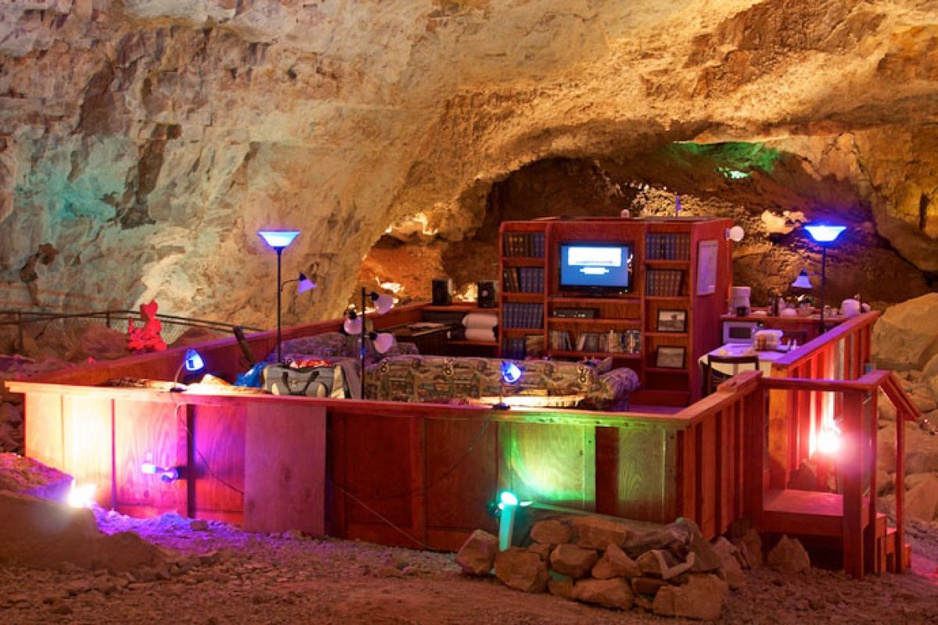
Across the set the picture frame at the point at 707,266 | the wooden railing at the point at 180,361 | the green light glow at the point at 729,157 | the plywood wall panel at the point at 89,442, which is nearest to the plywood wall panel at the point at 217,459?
the plywood wall panel at the point at 89,442

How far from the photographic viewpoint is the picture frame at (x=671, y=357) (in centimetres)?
1270

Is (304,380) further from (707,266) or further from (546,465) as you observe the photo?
(707,266)

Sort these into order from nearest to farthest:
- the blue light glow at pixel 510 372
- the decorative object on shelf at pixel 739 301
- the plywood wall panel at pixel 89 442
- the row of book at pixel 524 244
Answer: the plywood wall panel at pixel 89 442 < the blue light glow at pixel 510 372 < the row of book at pixel 524 244 < the decorative object on shelf at pixel 739 301

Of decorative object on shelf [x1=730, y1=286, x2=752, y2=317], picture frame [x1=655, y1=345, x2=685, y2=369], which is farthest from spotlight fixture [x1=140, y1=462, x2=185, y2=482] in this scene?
decorative object on shelf [x1=730, y1=286, x2=752, y2=317]

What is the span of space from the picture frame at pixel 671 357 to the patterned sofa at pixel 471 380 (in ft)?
9.67

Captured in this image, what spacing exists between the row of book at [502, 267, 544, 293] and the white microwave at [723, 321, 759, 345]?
7.27 ft

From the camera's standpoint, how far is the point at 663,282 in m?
12.7

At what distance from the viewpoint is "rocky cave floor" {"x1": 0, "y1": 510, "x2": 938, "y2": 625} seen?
5.64m

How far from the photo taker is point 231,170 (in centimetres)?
1327

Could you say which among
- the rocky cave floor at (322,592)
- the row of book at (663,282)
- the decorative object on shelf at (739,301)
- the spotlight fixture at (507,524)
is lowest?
the rocky cave floor at (322,592)

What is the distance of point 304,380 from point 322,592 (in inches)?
119

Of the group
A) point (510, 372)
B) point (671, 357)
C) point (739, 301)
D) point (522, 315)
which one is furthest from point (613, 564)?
point (739, 301)

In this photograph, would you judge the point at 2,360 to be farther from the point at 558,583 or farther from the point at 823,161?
the point at 823,161

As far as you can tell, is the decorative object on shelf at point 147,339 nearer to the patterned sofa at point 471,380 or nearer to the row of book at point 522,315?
the patterned sofa at point 471,380
